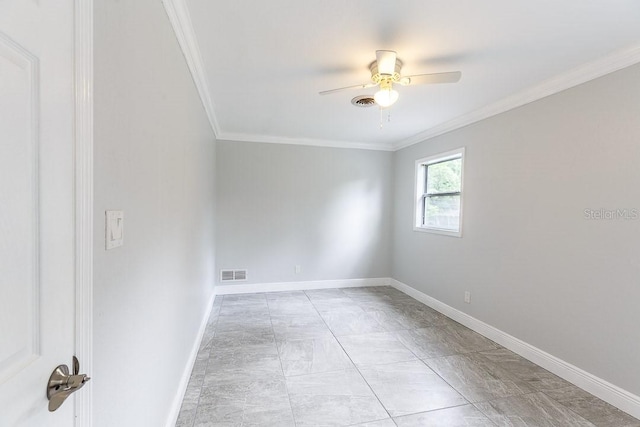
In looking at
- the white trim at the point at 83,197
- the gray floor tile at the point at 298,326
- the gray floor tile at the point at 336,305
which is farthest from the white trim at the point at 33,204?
the gray floor tile at the point at 336,305

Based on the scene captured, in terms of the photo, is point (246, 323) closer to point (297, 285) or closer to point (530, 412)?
point (297, 285)

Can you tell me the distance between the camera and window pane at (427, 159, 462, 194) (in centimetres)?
354

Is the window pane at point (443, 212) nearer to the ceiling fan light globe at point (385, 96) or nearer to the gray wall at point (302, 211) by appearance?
the gray wall at point (302, 211)

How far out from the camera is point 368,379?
221 centimetres

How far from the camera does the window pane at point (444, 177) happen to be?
354 cm

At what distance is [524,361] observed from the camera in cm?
250

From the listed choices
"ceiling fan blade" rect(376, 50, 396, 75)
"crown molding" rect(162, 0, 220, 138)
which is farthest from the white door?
"ceiling fan blade" rect(376, 50, 396, 75)

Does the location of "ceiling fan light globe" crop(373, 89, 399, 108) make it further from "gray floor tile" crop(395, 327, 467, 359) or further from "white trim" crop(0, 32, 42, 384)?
"gray floor tile" crop(395, 327, 467, 359)

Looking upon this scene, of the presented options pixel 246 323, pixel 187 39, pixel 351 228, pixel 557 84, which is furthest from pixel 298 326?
pixel 557 84

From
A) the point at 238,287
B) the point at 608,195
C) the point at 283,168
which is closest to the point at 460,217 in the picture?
the point at 608,195

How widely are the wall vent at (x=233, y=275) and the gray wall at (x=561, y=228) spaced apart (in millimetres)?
2883

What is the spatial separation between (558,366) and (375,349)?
4.76 ft

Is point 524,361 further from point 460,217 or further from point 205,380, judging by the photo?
point 205,380

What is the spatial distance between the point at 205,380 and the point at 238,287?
217 centimetres
